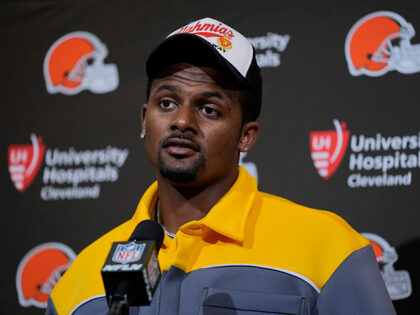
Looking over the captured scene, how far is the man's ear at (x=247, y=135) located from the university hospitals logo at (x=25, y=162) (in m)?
1.01

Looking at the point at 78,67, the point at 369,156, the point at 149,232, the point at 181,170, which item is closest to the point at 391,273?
the point at 369,156

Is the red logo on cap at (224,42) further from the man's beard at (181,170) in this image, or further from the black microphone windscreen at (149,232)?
the black microphone windscreen at (149,232)

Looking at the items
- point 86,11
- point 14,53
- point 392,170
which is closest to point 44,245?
point 14,53

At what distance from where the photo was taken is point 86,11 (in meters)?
2.00

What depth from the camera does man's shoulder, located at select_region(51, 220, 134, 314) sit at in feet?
3.73

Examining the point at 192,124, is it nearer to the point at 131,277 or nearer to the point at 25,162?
the point at 131,277

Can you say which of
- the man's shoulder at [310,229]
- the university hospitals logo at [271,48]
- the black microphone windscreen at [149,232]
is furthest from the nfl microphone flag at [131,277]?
the university hospitals logo at [271,48]

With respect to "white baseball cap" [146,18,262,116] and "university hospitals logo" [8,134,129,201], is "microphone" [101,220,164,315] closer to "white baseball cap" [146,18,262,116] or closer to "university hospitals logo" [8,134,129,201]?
"white baseball cap" [146,18,262,116]

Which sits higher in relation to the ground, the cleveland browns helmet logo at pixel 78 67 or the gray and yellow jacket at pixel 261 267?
the cleveland browns helmet logo at pixel 78 67

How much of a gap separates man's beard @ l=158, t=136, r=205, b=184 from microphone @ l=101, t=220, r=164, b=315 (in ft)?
1.27

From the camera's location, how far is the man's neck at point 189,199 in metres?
1.15

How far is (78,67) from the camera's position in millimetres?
1950

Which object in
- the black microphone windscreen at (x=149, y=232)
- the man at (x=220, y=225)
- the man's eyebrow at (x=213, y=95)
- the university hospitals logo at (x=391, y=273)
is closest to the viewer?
the black microphone windscreen at (x=149, y=232)

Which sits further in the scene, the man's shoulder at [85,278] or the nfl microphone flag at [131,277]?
the man's shoulder at [85,278]
